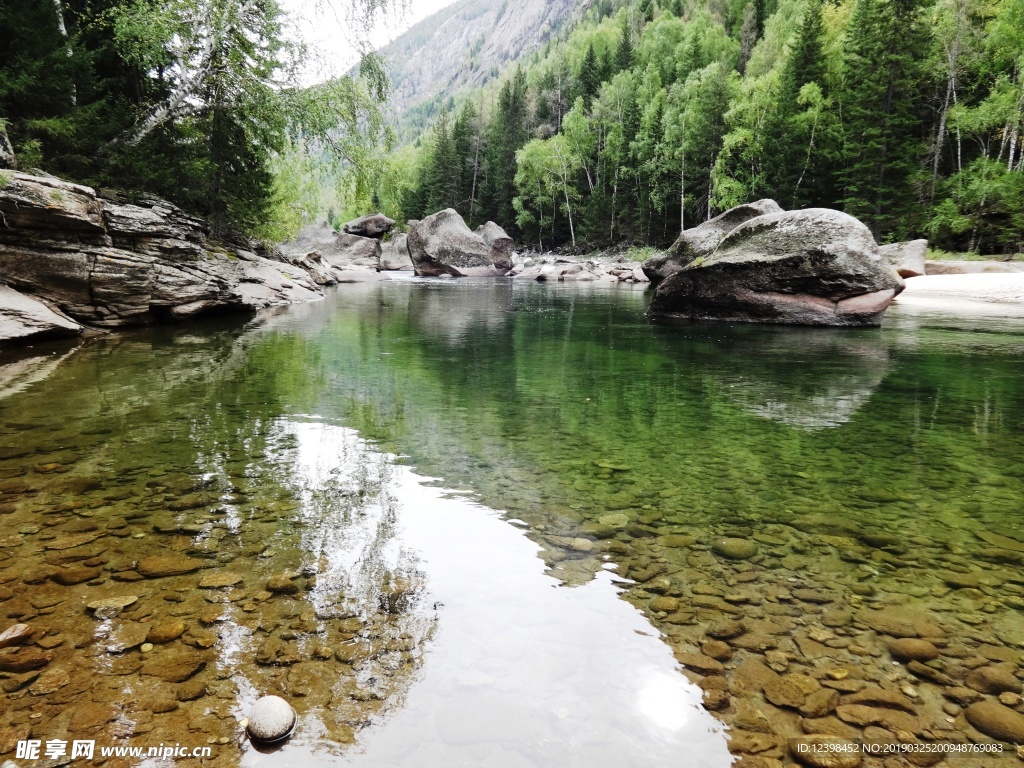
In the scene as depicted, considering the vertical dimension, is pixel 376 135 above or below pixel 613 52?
below

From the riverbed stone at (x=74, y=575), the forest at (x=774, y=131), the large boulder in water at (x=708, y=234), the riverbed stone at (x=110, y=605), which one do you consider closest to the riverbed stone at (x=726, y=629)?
the riverbed stone at (x=110, y=605)

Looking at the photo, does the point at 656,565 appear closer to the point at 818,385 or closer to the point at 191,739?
the point at 191,739

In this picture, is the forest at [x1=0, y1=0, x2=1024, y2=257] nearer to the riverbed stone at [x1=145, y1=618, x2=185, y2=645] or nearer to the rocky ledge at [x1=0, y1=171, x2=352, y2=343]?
the rocky ledge at [x1=0, y1=171, x2=352, y2=343]

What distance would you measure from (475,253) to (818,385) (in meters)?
41.7

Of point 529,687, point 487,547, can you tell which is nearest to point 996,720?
point 529,687

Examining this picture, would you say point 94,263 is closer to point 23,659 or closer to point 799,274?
point 23,659

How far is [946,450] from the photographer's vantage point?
4781 millimetres

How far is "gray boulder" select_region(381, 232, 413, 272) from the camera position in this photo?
55.6m

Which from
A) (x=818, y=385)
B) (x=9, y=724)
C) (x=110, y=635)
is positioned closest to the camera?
(x=9, y=724)

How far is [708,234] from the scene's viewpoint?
21562 mm

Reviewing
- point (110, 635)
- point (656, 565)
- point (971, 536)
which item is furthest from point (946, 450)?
point (110, 635)

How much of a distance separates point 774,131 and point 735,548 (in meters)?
42.3

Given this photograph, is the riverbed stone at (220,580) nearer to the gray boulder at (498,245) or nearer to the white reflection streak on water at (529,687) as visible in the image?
the white reflection streak on water at (529,687)

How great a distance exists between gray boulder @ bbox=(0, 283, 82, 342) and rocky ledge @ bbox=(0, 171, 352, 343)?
0.05ft
